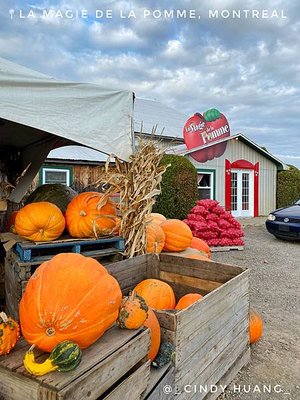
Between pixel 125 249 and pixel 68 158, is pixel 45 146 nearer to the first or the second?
pixel 125 249

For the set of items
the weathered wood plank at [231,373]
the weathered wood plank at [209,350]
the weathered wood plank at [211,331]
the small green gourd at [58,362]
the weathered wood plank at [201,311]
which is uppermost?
the small green gourd at [58,362]

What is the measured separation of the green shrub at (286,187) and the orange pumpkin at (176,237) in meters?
14.7

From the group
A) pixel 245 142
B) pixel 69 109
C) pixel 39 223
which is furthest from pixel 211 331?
pixel 245 142

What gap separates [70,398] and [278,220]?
906cm

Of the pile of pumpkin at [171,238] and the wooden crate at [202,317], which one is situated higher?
the pile of pumpkin at [171,238]

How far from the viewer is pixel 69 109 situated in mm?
2322

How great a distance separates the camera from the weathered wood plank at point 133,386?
1.44 metres

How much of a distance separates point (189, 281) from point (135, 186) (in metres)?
1.09

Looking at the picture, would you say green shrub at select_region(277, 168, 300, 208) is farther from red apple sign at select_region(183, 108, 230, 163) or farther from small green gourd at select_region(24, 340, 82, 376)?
small green gourd at select_region(24, 340, 82, 376)

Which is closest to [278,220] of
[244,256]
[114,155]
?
[244,256]

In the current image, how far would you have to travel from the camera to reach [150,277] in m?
3.26

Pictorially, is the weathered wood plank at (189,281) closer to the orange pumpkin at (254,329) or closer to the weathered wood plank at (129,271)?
the weathered wood plank at (129,271)

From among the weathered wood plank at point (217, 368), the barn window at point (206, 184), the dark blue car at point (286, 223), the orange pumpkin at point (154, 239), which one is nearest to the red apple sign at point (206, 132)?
the barn window at point (206, 184)

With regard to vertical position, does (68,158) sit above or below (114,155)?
above
